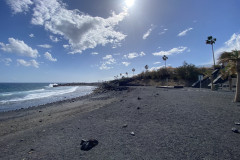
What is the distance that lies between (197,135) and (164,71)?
3777cm

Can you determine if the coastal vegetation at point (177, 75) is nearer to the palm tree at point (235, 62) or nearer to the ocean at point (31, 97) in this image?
the palm tree at point (235, 62)

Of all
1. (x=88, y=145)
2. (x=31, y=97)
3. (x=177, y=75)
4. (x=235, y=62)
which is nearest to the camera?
(x=88, y=145)

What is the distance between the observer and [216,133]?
12.6 feet

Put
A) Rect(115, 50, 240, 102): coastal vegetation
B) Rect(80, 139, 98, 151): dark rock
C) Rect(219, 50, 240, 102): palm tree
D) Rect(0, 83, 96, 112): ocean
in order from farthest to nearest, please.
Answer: Rect(115, 50, 240, 102): coastal vegetation → Rect(0, 83, 96, 112): ocean → Rect(219, 50, 240, 102): palm tree → Rect(80, 139, 98, 151): dark rock

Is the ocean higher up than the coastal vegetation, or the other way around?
the coastal vegetation

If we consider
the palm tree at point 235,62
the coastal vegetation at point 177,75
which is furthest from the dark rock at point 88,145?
the coastal vegetation at point 177,75

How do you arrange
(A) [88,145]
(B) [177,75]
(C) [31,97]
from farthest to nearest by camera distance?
(B) [177,75] < (C) [31,97] < (A) [88,145]

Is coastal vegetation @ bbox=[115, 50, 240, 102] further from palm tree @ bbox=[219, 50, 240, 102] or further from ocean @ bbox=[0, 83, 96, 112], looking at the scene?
ocean @ bbox=[0, 83, 96, 112]

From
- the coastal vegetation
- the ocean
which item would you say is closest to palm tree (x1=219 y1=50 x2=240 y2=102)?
the coastal vegetation

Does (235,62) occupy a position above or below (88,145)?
above

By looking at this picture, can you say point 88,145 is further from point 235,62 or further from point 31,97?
point 31,97

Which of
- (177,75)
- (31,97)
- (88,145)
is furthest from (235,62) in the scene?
(31,97)

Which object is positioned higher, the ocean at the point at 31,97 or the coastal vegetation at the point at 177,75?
the coastal vegetation at the point at 177,75

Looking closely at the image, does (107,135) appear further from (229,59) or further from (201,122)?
(229,59)
